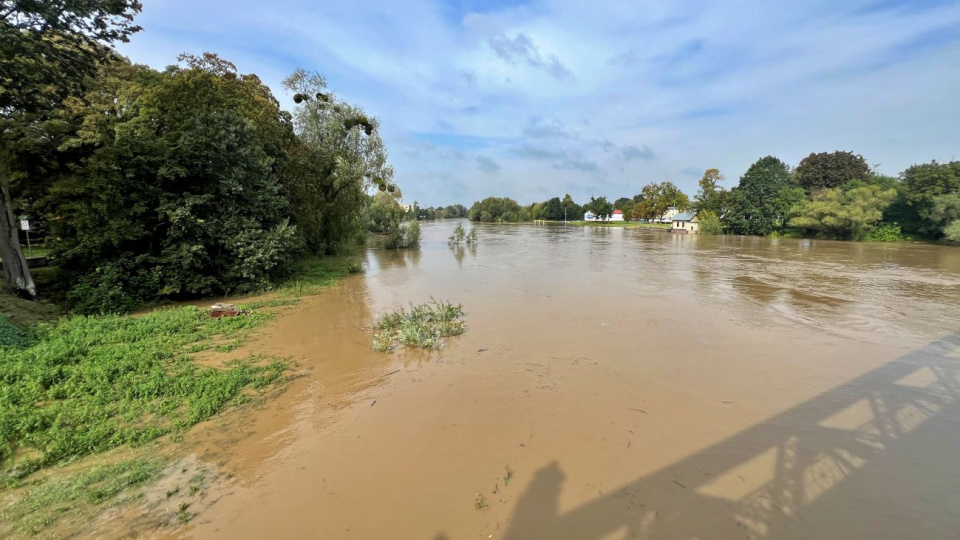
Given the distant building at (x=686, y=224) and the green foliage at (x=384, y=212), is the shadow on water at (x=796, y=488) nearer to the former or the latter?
the green foliage at (x=384, y=212)

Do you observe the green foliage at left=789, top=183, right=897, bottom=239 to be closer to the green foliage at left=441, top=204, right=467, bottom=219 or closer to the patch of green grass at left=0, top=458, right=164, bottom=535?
the patch of green grass at left=0, top=458, right=164, bottom=535

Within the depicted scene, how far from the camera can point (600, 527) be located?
3.57 metres

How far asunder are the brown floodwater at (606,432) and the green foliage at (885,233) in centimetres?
3589

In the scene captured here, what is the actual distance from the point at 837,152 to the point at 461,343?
218ft

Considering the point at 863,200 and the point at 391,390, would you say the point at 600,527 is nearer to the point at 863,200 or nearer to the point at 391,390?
the point at 391,390

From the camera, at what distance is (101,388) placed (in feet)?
18.3

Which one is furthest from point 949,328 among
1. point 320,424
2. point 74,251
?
point 74,251

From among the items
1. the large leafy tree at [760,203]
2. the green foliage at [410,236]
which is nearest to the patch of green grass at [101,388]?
the green foliage at [410,236]

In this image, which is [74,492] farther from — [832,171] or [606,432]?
[832,171]

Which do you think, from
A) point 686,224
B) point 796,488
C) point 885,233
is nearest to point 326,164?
point 796,488

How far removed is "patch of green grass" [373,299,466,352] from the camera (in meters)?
8.55

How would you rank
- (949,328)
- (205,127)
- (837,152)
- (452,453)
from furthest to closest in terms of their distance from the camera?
(837,152)
(205,127)
(949,328)
(452,453)

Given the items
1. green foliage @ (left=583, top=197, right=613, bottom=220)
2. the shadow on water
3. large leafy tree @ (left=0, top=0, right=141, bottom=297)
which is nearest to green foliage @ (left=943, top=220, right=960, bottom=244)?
the shadow on water

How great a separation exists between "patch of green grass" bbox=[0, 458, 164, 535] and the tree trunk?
922 centimetres
